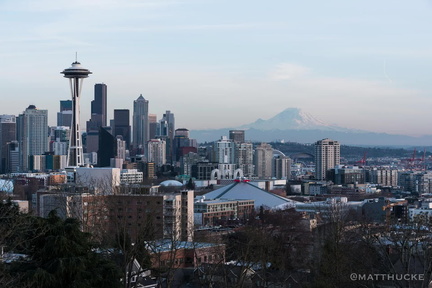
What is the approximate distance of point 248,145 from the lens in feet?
370

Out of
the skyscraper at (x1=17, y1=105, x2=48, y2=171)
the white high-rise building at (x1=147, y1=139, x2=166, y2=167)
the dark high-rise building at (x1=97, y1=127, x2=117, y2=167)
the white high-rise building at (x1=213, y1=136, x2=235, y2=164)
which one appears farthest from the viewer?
the white high-rise building at (x1=147, y1=139, x2=166, y2=167)

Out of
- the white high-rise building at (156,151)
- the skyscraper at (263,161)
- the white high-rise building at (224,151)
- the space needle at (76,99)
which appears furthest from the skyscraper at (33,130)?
the space needle at (76,99)

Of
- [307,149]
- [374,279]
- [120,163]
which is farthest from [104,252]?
[307,149]

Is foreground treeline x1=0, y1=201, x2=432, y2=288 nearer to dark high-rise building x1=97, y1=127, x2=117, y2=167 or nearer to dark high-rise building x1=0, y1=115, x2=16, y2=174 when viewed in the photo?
dark high-rise building x1=97, y1=127, x2=117, y2=167

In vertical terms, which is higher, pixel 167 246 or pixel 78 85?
pixel 78 85

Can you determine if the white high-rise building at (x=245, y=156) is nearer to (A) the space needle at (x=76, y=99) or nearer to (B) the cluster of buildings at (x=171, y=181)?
(B) the cluster of buildings at (x=171, y=181)

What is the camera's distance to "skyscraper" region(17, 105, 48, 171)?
130m

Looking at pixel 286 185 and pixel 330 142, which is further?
pixel 330 142

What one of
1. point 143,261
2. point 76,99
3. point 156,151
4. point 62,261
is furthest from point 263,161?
point 62,261

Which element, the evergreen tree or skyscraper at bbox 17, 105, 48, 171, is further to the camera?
skyscraper at bbox 17, 105, 48, 171

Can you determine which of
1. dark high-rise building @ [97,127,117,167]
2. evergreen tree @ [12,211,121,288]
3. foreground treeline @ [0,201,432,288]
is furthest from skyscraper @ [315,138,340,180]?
evergreen tree @ [12,211,121,288]

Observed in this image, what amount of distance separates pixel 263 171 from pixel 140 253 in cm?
9818

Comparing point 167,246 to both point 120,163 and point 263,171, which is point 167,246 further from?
point 263,171

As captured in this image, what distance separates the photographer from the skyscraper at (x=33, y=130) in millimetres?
129625
